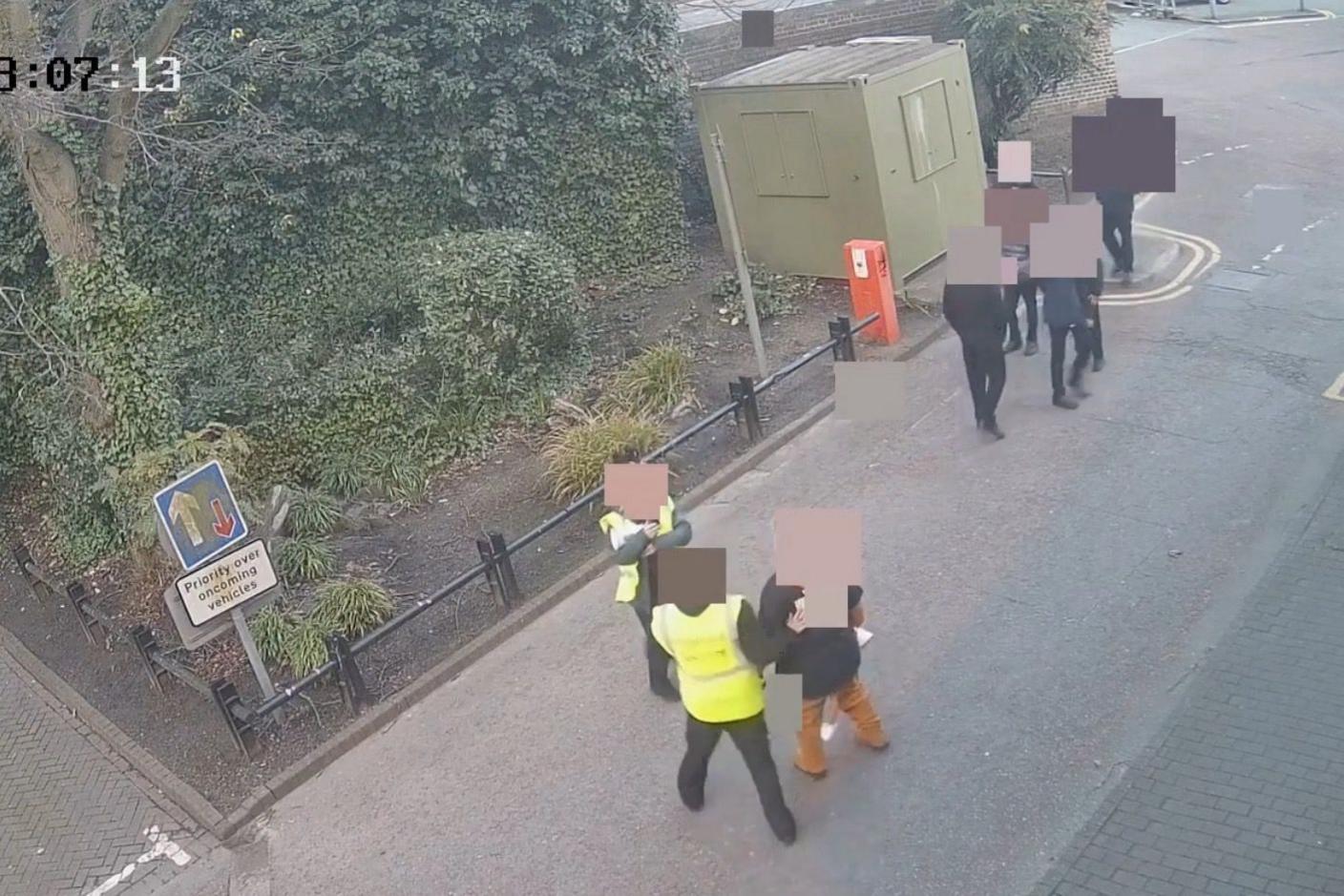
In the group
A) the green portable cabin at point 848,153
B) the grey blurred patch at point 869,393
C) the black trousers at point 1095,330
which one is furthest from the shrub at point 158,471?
the black trousers at point 1095,330

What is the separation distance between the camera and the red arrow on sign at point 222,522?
7148 mm

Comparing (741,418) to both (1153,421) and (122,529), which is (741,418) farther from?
(122,529)

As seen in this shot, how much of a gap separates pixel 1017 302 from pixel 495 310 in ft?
14.7

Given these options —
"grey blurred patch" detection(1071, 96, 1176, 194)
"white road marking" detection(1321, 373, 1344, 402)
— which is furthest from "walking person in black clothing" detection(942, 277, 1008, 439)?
"grey blurred patch" detection(1071, 96, 1176, 194)

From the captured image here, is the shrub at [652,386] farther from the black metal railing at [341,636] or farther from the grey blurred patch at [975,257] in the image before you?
the grey blurred patch at [975,257]

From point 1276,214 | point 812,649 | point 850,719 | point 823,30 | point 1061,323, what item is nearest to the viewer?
point 812,649

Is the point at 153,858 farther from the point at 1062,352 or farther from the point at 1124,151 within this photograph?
the point at 1124,151

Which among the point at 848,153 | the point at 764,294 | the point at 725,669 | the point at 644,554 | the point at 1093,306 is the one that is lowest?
the point at 764,294

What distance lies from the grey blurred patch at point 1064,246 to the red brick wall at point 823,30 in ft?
21.8

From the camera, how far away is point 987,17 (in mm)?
16312

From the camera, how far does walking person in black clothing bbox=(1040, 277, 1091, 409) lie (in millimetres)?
9281

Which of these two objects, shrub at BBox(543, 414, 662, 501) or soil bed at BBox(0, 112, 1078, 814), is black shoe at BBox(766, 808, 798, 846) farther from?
shrub at BBox(543, 414, 662, 501)

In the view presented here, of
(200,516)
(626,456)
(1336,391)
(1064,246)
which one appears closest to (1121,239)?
(1064,246)

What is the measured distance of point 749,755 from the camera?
5.58 m
